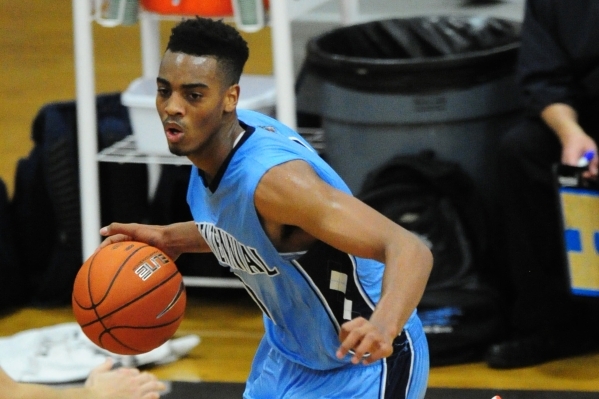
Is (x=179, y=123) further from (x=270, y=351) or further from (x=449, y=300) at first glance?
(x=449, y=300)

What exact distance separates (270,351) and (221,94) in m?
0.74

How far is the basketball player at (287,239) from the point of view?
1.96 metres

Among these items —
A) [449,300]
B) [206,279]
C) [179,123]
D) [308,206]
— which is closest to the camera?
[308,206]

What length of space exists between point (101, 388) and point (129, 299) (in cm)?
25

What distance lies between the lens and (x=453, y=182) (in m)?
3.79

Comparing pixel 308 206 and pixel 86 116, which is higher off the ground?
pixel 308 206

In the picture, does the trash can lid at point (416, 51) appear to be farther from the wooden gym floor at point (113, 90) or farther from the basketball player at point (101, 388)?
the basketball player at point (101, 388)

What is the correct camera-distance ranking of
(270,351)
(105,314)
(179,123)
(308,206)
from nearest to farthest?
1. (308,206)
2. (179,123)
3. (105,314)
4. (270,351)

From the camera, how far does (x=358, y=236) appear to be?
1.96 meters

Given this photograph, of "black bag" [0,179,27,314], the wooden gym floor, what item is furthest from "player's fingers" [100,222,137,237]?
"black bag" [0,179,27,314]

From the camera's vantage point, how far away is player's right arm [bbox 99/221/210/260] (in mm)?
2568

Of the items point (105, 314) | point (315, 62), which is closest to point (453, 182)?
point (315, 62)

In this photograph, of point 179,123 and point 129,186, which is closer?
point 179,123

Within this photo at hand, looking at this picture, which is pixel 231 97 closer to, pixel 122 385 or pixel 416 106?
pixel 122 385
